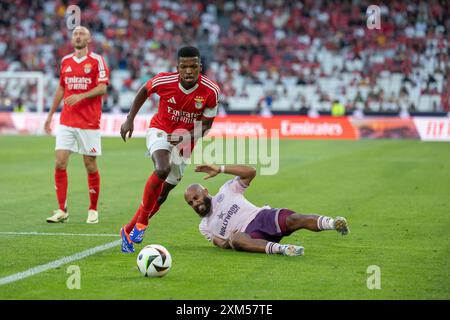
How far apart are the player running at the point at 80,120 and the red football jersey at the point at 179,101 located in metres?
2.32

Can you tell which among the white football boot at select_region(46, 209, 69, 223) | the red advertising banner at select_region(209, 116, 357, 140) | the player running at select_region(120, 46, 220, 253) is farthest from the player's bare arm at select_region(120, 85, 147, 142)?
the red advertising banner at select_region(209, 116, 357, 140)

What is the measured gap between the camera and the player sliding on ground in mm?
9445

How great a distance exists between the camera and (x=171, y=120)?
402 inches

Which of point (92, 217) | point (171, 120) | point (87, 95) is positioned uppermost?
point (87, 95)

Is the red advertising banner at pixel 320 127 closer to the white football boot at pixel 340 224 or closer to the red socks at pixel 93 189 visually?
the red socks at pixel 93 189

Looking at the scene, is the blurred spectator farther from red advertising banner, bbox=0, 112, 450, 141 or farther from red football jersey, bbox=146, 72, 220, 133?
red football jersey, bbox=146, 72, 220, 133

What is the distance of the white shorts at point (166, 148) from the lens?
9977 millimetres

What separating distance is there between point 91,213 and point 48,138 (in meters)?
24.4

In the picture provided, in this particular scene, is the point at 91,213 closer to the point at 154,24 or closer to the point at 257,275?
the point at 257,275

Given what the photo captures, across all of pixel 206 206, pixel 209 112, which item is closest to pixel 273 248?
pixel 206 206

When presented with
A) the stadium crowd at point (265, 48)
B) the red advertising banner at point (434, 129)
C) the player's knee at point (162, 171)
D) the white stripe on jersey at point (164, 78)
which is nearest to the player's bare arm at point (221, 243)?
the player's knee at point (162, 171)

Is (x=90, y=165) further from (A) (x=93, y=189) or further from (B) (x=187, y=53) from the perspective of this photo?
(B) (x=187, y=53)

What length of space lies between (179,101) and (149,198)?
119cm

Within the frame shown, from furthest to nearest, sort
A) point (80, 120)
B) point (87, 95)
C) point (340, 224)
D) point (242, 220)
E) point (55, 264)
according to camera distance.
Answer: point (80, 120)
point (87, 95)
point (242, 220)
point (340, 224)
point (55, 264)
